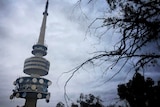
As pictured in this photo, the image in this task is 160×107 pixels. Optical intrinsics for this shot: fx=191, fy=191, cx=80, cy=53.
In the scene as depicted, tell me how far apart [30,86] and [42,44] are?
88.9ft

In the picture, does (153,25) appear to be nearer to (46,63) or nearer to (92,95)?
(92,95)

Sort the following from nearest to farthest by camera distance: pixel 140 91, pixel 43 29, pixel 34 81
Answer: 1. pixel 140 91
2. pixel 34 81
3. pixel 43 29

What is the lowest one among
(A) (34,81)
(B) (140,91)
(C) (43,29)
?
(B) (140,91)

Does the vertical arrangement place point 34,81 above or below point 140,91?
above

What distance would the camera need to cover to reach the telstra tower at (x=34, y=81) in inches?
3524

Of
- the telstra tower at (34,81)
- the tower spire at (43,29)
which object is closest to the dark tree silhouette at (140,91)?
the telstra tower at (34,81)

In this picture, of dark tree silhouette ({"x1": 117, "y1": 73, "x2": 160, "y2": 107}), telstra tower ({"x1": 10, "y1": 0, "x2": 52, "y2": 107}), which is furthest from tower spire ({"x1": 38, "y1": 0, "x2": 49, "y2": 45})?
dark tree silhouette ({"x1": 117, "y1": 73, "x2": 160, "y2": 107})

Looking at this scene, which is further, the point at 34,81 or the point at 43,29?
the point at 43,29

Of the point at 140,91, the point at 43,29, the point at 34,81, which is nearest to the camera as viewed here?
the point at 140,91

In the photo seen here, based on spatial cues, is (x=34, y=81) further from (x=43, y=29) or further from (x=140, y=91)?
(x=140, y=91)

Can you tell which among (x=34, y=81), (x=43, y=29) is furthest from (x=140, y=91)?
(x=43, y=29)

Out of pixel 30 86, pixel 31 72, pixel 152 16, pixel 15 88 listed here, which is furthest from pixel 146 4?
pixel 31 72

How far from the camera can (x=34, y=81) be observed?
89500 millimetres

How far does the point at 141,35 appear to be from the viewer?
486 cm
